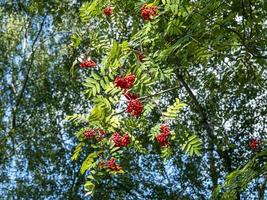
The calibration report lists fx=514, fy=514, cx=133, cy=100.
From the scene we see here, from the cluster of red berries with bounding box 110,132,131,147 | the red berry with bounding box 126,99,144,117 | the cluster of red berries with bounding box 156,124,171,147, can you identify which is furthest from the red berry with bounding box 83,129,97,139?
the cluster of red berries with bounding box 156,124,171,147

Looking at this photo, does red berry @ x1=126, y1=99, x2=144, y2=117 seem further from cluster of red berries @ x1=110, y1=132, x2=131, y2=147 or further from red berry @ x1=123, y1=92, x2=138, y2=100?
cluster of red berries @ x1=110, y1=132, x2=131, y2=147

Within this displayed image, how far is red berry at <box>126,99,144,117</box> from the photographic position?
4489 mm

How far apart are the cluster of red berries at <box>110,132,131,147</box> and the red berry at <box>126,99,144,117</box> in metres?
0.29

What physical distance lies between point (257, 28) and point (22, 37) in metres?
14.8

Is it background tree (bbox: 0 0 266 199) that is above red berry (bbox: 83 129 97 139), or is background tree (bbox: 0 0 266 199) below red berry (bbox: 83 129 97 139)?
above

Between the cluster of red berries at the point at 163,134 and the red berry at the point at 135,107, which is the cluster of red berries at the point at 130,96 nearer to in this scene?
the red berry at the point at 135,107

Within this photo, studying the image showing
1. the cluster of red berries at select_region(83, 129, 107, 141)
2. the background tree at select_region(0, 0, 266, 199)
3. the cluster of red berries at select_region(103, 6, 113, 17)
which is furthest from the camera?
the background tree at select_region(0, 0, 266, 199)

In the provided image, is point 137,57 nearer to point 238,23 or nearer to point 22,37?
point 238,23

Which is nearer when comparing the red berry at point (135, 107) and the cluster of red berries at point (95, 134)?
the red berry at point (135, 107)

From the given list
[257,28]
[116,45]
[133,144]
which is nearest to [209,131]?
[257,28]

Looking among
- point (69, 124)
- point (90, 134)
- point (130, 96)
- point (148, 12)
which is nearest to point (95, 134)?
point (90, 134)

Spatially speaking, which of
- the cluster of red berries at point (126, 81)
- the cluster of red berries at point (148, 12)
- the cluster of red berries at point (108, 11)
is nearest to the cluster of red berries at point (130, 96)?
the cluster of red berries at point (126, 81)

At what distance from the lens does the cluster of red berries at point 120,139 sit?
464cm

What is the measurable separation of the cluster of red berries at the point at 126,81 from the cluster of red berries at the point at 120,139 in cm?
51
